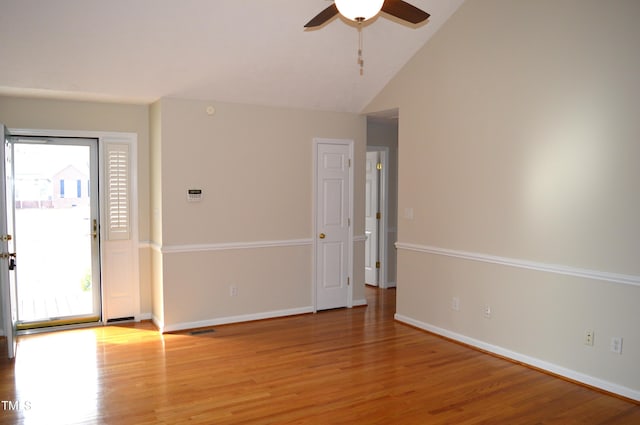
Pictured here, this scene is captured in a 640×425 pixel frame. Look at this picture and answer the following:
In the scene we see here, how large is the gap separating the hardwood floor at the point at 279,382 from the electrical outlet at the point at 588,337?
36 cm

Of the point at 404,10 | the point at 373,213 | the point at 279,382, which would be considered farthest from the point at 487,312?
the point at 373,213

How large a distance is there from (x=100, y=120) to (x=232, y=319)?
105 inches

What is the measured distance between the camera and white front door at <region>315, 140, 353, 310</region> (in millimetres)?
6043

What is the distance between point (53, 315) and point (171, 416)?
9.42 ft

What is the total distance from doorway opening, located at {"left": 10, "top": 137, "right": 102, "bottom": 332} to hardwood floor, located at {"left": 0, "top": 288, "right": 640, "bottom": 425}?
0.40 metres

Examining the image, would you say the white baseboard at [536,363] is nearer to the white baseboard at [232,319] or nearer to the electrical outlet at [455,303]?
the electrical outlet at [455,303]

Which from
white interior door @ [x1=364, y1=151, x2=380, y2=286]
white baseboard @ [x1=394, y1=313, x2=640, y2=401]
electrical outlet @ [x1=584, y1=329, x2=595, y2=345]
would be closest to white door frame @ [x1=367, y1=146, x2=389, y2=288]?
white interior door @ [x1=364, y1=151, x2=380, y2=286]

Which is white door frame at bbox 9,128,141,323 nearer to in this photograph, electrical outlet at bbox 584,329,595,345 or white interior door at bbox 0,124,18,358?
white interior door at bbox 0,124,18,358

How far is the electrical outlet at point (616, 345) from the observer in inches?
142

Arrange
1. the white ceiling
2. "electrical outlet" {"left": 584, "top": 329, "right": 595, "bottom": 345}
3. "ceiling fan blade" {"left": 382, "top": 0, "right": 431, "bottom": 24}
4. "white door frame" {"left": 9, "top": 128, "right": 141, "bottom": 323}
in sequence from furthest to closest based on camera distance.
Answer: "white door frame" {"left": 9, "top": 128, "right": 141, "bottom": 323}
the white ceiling
"electrical outlet" {"left": 584, "top": 329, "right": 595, "bottom": 345}
"ceiling fan blade" {"left": 382, "top": 0, "right": 431, "bottom": 24}

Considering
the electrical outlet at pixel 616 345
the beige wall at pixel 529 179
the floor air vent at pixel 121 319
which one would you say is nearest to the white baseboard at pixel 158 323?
the floor air vent at pixel 121 319

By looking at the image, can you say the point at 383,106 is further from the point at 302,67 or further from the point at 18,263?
the point at 18,263

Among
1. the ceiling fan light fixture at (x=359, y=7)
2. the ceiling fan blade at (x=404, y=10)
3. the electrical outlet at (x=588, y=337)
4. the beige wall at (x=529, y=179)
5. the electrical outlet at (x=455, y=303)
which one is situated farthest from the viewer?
the electrical outlet at (x=455, y=303)

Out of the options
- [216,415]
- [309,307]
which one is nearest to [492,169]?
[309,307]
